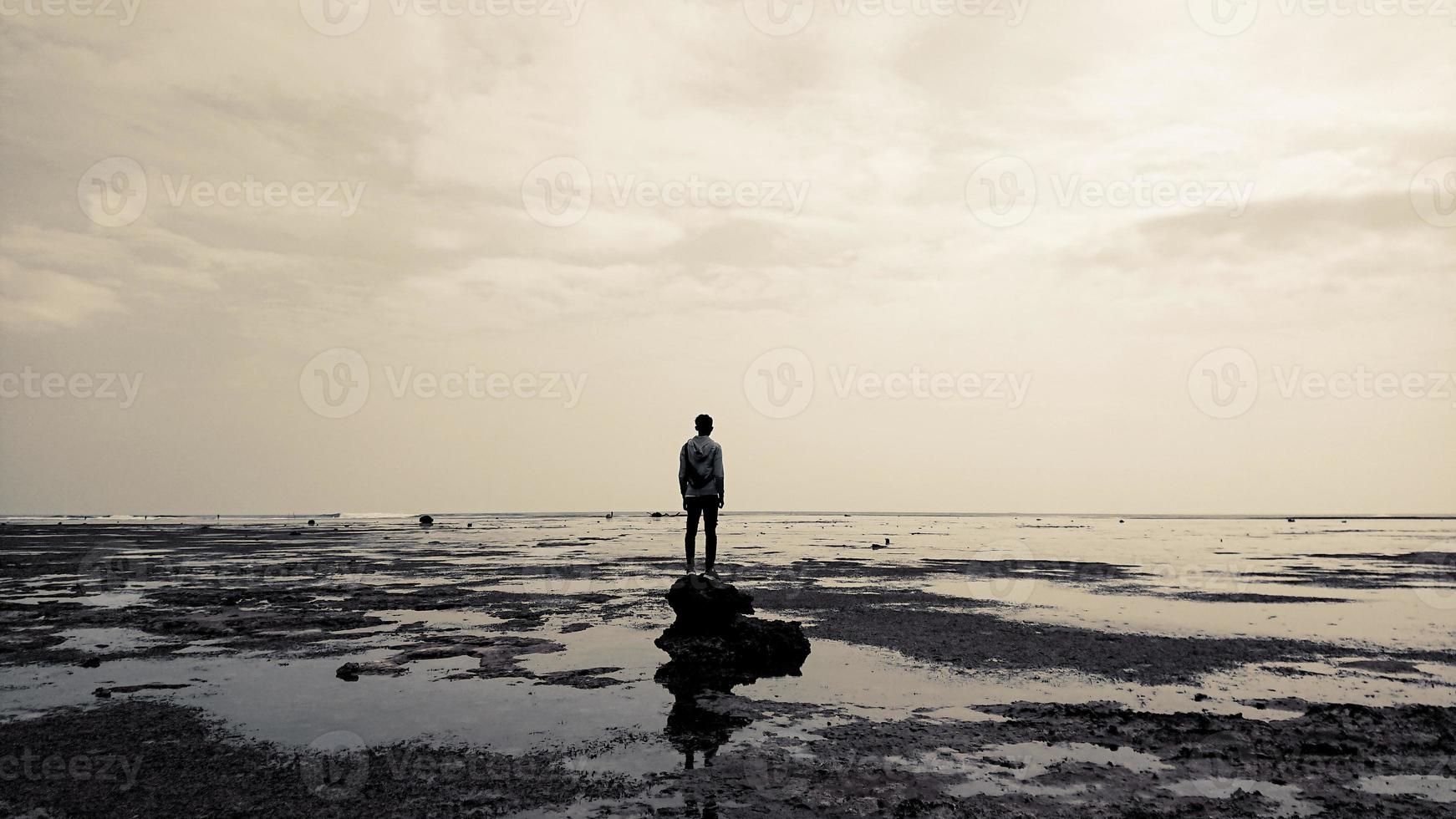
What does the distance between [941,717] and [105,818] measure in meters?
5.80

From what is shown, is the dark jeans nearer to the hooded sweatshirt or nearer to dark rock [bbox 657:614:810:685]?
the hooded sweatshirt

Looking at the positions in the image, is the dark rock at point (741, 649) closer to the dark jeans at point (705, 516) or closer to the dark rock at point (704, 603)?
the dark rock at point (704, 603)

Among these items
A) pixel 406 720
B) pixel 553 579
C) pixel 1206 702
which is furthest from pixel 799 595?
pixel 406 720

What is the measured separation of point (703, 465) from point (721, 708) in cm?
631

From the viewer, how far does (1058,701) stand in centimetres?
729

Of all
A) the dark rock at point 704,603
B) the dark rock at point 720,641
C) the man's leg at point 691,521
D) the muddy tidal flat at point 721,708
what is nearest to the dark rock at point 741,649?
the dark rock at point 720,641

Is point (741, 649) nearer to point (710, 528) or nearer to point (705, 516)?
point (705, 516)

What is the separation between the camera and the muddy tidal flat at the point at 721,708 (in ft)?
16.1

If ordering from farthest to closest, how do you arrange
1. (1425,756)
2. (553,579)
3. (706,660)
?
(553,579) → (706,660) → (1425,756)

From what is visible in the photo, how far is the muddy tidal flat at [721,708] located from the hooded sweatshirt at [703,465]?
7.22 ft

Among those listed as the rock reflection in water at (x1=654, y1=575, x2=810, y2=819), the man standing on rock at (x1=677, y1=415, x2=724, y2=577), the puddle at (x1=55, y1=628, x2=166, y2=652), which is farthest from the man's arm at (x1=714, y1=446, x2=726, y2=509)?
the puddle at (x1=55, y1=628, x2=166, y2=652)

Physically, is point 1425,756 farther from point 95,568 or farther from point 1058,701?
point 95,568

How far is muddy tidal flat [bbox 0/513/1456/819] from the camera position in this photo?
4.90m

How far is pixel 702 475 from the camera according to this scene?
1313 cm
